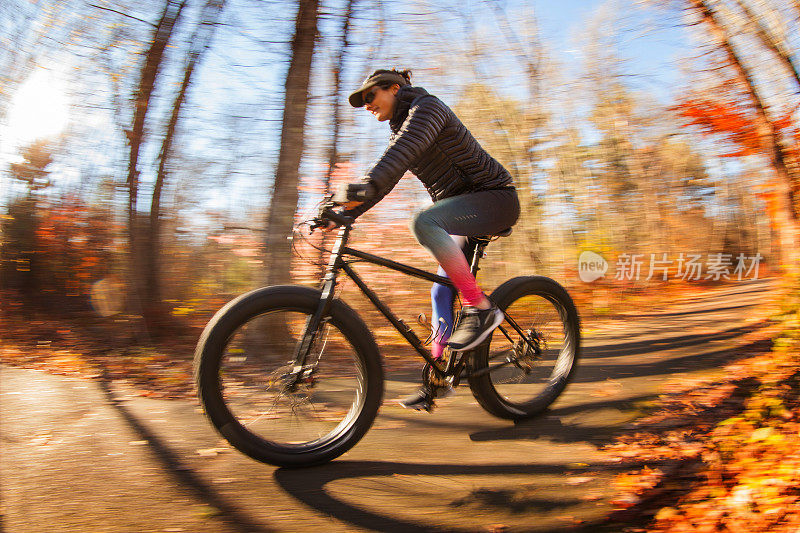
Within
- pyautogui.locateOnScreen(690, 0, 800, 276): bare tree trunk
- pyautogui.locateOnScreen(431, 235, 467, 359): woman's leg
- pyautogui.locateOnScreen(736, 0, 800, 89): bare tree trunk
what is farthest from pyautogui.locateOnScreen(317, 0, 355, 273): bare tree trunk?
pyautogui.locateOnScreen(736, 0, 800, 89): bare tree trunk

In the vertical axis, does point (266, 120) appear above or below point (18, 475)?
above

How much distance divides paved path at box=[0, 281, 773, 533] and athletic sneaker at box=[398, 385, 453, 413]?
237 millimetres

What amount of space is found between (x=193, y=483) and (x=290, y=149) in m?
4.23

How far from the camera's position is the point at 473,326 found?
9.80 feet

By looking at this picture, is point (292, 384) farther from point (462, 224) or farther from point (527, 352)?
point (527, 352)

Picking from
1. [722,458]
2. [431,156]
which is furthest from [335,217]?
[722,458]

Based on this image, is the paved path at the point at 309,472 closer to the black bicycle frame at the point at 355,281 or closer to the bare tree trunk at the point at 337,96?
the black bicycle frame at the point at 355,281

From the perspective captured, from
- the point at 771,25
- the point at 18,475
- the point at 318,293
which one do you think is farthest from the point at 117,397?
the point at 771,25

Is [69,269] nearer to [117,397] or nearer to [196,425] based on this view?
[117,397]

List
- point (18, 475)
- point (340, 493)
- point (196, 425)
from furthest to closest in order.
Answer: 1. point (196, 425)
2. point (18, 475)
3. point (340, 493)

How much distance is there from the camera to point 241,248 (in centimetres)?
704

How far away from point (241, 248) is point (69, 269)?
307cm

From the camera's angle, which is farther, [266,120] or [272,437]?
[266,120]

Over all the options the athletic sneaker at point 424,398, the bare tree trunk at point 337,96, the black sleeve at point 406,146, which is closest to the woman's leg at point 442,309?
the athletic sneaker at point 424,398
